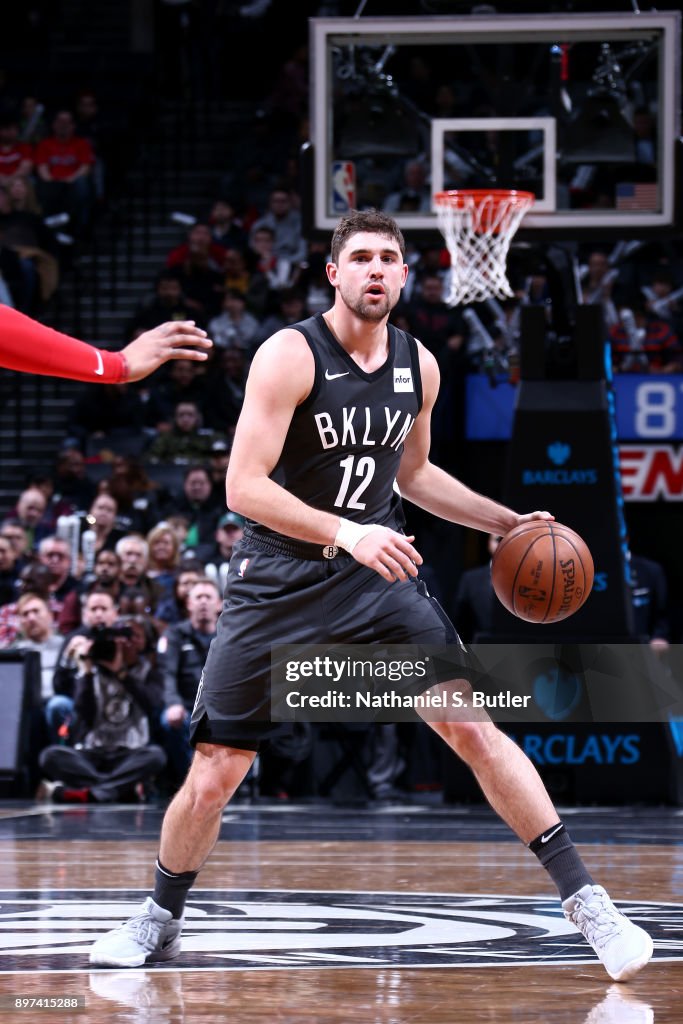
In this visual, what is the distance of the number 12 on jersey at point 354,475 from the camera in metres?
4.71

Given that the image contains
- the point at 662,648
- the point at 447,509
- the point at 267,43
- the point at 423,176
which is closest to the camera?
the point at 447,509

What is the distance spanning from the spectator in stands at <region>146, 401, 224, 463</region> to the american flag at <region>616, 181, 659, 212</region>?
4637 millimetres

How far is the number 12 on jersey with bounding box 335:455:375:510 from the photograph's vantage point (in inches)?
186

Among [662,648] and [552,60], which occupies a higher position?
[552,60]

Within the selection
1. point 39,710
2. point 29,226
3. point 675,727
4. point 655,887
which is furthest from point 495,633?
point 29,226

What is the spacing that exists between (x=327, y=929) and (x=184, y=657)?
5.30 m

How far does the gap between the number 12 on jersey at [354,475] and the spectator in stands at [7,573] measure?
7046 millimetres

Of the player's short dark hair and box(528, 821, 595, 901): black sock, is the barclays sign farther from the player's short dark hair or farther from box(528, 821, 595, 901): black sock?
box(528, 821, 595, 901): black sock

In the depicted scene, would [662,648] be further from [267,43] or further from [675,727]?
[267,43]

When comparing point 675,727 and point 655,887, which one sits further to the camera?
point 675,727

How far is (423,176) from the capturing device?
40.1 ft

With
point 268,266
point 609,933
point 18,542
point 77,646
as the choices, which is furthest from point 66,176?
point 609,933

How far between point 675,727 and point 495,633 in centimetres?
123

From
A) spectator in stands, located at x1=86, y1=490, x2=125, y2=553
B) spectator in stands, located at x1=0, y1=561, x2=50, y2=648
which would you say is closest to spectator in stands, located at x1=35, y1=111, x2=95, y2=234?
spectator in stands, located at x1=86, y1=490, x2=125, y2=553
